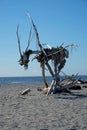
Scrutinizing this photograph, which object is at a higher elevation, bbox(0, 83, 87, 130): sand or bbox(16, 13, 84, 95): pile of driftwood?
bbox(16, 13, 84, 95): pile of driftwood

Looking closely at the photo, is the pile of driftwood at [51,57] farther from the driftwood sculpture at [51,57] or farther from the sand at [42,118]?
the sand at [42,118]

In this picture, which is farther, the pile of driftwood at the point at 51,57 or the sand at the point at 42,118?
the pile of driftwood at the point at 51,57

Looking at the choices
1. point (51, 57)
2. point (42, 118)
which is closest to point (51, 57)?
point (51, 57)

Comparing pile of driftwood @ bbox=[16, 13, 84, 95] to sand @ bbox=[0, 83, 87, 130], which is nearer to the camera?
sand @ bbox=[0, 83, 87, 130]

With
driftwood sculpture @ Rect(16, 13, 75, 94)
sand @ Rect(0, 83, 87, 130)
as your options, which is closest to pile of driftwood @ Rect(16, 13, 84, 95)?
driftwood sculpture @ Rect(16, 13, 75, 94)

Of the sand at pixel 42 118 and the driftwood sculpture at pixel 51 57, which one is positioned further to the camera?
the driftwood sculpture at pixel 51 57

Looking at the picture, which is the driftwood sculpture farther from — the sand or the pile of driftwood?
the sand

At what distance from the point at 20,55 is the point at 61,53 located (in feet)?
9.55

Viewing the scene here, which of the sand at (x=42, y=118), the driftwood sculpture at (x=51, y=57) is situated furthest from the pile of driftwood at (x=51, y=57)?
the sand at (x=42, y=118)

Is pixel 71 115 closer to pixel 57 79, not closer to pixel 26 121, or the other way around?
pixel 26 121

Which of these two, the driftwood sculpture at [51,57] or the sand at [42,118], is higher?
the driftwood sculpture at [51,57]

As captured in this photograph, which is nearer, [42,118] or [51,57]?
[42,118]

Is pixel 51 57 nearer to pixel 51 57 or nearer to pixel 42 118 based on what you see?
pixel 51 57

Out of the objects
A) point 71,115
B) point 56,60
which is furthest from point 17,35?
point 71,115
